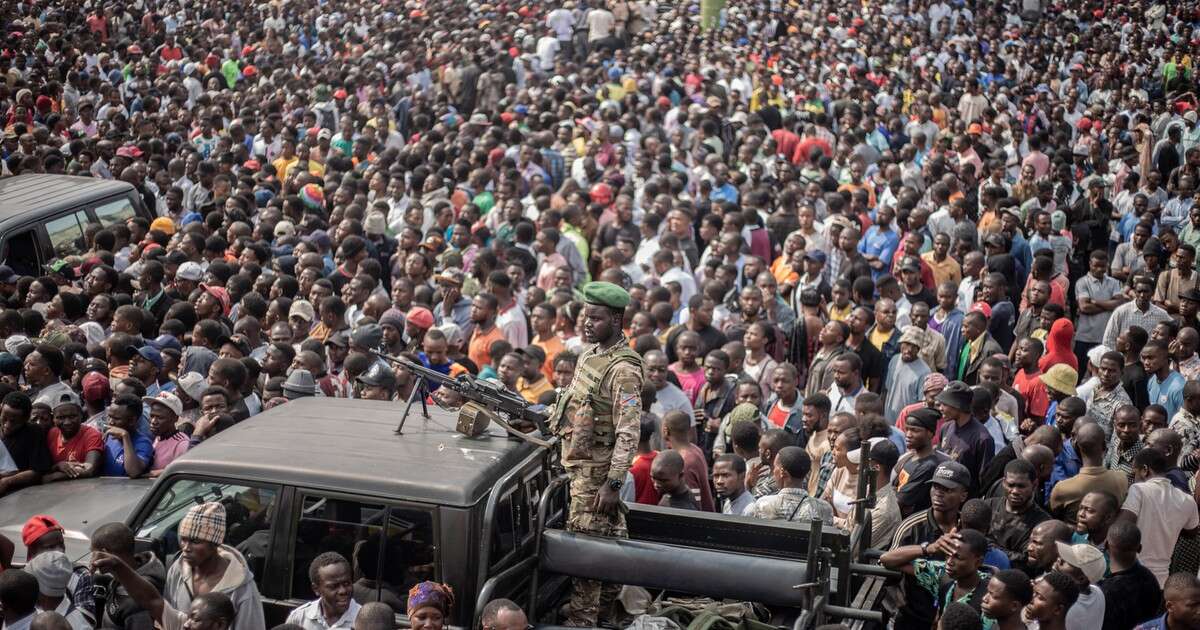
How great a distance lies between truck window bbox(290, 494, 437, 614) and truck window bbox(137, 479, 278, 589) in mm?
172

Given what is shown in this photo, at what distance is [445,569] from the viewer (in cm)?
508

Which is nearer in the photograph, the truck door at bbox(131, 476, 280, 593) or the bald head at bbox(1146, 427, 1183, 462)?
the truck door at bbox(131, 476, 280, 593)

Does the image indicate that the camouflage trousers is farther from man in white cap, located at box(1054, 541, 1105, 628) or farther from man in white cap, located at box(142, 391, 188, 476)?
man in white cap, located at box(142, 391, 188, 476)

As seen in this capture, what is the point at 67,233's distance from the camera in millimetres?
11820

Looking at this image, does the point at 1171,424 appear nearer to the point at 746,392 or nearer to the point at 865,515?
the point at 746,392

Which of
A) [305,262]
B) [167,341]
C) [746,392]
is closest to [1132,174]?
[746,392]

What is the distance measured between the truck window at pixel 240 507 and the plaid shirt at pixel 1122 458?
17.6ft

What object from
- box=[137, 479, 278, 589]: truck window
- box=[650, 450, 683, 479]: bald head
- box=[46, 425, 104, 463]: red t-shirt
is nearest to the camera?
box=[137, 479, 278, 589]: truck window

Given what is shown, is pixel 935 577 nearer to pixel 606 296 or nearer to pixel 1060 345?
pixel 606 296

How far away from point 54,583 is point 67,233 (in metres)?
7.25

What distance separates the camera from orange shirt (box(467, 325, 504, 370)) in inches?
394

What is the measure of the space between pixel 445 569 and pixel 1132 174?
12015 mm

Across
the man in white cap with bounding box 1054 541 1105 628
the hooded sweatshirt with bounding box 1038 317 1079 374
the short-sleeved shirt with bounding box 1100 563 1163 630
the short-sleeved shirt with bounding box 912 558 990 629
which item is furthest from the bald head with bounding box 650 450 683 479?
the hooded sweatshirt with bounding box 1038 317 1079 374

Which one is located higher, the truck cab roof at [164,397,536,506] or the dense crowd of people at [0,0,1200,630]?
the truck cab roof at [164,397,536,506]
